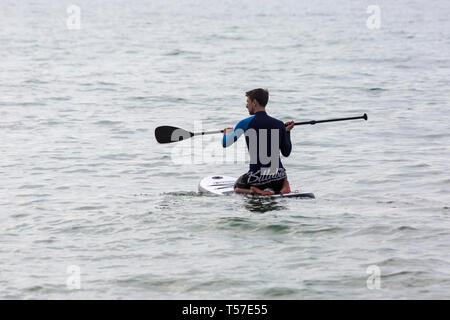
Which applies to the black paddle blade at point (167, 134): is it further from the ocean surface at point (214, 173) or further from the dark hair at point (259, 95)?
the dark hair at point (259, 95)

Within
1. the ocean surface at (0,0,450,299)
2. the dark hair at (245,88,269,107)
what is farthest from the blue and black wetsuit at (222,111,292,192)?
the ocean surface at (0,0,450,299)

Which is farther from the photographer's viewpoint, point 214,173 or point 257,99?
point 214,173

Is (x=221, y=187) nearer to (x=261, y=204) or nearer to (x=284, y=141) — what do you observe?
(x=261, y=204)

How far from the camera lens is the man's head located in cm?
1005

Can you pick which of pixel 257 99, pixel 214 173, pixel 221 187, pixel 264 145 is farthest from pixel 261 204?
pixel 214 173

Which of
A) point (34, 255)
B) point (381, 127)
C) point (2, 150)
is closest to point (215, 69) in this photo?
point (381, 127)

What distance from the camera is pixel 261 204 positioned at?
1044 cm

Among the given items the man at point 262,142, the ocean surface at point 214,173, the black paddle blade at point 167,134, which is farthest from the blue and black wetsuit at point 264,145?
the black paddle blade at point 167,134

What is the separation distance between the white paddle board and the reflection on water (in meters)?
0.10

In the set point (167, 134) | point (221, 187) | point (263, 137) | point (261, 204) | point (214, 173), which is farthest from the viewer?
point (214, 173)

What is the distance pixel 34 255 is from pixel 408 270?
4050 millimetres

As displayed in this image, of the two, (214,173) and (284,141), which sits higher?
(284,141)

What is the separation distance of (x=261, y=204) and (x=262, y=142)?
0.83 meters

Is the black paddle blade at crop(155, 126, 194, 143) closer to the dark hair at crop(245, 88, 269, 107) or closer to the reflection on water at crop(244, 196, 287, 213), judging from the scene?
the reflection on water at crop(244, 196, 287, 213)
